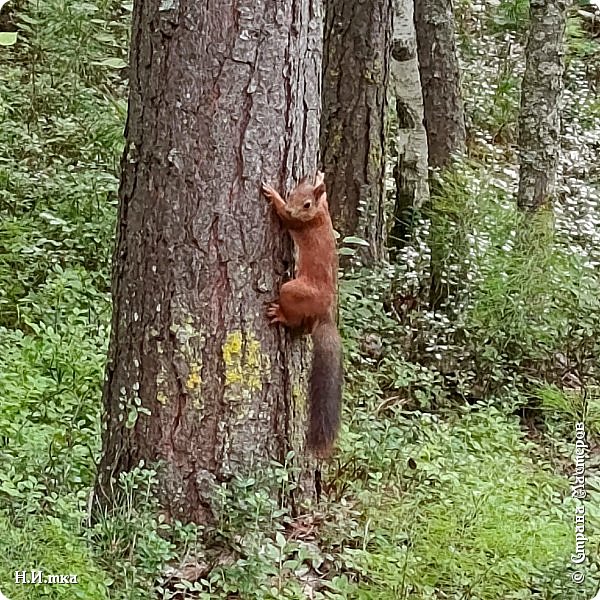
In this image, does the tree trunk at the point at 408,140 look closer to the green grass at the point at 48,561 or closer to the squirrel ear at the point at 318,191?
the squirrel ear at the point at 318,191

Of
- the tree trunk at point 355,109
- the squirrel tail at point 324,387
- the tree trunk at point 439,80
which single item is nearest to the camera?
the squirrel tail at point 324,387

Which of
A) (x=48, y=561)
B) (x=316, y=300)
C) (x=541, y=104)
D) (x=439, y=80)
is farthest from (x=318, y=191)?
(x=439, y=80)

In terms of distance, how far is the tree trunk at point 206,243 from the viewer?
8.48 feet

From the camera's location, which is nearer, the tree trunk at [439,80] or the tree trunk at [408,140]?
the tree trunk at [408,140]

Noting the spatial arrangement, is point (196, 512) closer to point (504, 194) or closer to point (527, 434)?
point (527, 434)

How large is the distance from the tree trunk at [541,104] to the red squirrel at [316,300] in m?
1.89

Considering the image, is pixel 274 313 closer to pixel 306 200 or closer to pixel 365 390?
pixel 306 200

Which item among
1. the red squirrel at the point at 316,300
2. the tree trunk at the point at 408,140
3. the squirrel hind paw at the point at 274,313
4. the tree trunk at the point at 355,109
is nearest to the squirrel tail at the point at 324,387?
the red squirrel at the point at 316,300

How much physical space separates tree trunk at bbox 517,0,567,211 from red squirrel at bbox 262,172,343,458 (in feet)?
6.19

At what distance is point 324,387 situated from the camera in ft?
9.42

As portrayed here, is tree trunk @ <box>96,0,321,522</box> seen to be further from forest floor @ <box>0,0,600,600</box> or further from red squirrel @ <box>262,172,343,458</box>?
forest floor @ <box>0,0,600,600</box>

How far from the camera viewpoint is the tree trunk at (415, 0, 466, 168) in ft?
16.3

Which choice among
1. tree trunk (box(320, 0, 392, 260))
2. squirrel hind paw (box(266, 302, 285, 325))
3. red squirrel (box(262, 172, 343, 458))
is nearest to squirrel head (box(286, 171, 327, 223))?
red squirrel (box(262, 172, 343, 458))

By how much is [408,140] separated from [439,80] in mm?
499
